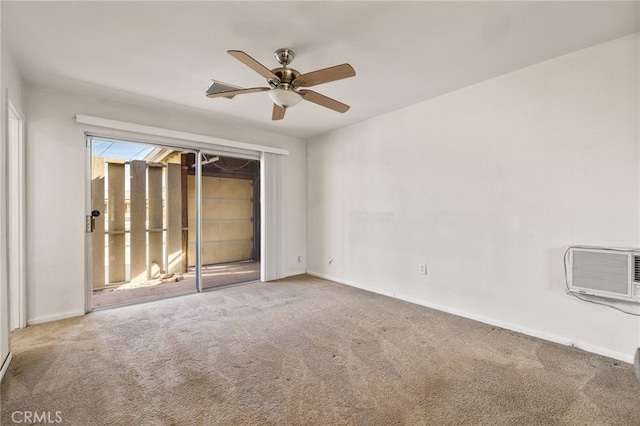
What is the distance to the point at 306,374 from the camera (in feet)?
6.39

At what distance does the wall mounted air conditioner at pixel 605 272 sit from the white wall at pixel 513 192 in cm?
11

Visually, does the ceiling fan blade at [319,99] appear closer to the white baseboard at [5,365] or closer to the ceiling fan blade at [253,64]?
the ceiling fan blade at [253,64]

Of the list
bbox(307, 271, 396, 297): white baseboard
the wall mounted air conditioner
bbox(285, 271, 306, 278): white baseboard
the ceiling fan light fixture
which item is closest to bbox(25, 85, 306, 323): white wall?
the ceiling fan light fixture

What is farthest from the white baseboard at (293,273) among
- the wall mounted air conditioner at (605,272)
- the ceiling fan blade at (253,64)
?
the wall mounted air conditioner at (605,272)

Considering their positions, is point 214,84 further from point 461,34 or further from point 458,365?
point 458,365

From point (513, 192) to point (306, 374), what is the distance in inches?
94.1

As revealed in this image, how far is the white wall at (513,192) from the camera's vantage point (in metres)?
2.15

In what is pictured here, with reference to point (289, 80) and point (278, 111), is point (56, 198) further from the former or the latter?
point (289, 80)

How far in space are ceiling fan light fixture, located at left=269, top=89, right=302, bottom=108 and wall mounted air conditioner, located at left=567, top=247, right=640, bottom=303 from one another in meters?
2.50

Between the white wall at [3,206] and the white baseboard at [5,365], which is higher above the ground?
the white wall at [3,206]

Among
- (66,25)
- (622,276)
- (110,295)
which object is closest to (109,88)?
(66,25)

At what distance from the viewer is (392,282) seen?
371cm

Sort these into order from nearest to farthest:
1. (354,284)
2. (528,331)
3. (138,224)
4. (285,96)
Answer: (285,96) < (528,331) < (354,284) < (138,224)

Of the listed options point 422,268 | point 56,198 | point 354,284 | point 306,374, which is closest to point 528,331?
point 422,268
